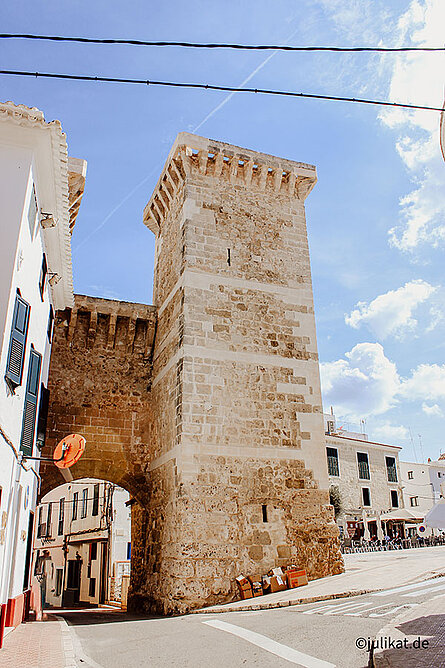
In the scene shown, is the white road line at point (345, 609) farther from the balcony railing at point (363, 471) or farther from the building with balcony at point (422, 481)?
the building with balcony at point (422, 481)

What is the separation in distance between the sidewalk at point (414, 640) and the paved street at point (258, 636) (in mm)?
270

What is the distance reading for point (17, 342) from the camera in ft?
25.0

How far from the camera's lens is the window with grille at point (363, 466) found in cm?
3275

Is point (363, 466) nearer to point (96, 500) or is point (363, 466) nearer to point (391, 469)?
point (391, 469)

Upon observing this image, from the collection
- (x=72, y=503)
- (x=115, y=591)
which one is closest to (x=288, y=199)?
(x=115, y=591)

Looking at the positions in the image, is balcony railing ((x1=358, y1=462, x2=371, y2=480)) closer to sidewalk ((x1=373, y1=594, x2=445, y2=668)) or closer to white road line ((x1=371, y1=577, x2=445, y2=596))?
white road line ((x1=371, y1=577, x2=445, y2=596))

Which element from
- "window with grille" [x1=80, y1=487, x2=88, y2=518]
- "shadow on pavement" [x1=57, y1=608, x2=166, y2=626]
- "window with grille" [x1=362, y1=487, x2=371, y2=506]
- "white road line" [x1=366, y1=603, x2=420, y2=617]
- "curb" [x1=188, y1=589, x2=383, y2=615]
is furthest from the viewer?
"window with grille" [x1=362, y1=487, x2=371, y2=506]

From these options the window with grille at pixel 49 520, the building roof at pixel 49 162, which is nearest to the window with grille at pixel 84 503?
the window with grille at pixel 49 520

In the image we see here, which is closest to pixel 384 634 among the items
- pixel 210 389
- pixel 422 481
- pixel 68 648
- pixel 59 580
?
pixel 68 648

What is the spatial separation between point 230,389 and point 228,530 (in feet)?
9.93

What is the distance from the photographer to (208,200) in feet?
45.1

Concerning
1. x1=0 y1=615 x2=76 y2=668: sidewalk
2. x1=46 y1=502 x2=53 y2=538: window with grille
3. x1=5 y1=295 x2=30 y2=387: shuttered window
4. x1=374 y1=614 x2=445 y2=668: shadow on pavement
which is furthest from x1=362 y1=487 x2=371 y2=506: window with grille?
x1=5 y1=295 x2=30 y2=387: shuttered window

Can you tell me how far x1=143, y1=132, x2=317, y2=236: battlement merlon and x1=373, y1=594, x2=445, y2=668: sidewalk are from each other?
1095 centimetres

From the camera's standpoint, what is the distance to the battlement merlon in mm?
13750
